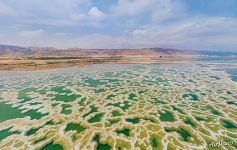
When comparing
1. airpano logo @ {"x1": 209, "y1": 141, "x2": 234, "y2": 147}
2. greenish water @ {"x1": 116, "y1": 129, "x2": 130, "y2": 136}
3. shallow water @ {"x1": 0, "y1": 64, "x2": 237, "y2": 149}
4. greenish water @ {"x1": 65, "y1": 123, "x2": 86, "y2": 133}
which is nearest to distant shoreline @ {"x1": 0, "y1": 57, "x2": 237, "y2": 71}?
shallow water @ {"x1": 0, "y1": 64, "x2": 237, "y2": 149}

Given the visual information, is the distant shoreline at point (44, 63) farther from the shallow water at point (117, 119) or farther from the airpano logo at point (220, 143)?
the airpano logo at point (220, 143)

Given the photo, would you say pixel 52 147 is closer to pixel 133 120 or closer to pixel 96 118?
pixel 96 118

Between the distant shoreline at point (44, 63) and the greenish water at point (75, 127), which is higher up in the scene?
the greenish water at point (75, 127)

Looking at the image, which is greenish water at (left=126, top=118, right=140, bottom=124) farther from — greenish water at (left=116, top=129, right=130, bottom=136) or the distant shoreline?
the distant shoreline

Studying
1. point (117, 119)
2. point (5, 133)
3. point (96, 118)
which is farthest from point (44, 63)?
point (117, 119)

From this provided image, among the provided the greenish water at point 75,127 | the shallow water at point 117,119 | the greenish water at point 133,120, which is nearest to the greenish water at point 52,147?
the shallow water at point 117,119

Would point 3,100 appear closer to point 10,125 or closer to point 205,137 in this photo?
point 10,125

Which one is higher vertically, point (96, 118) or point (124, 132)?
point (124, 132)

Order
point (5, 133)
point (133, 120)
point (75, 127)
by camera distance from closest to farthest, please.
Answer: point (5, 133) → point (75, 127) → point (133, 120)

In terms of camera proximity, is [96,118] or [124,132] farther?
[96,118]

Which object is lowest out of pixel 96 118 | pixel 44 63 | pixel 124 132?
pixel 44 63

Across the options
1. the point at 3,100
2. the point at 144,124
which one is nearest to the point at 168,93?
the point at 144,124
